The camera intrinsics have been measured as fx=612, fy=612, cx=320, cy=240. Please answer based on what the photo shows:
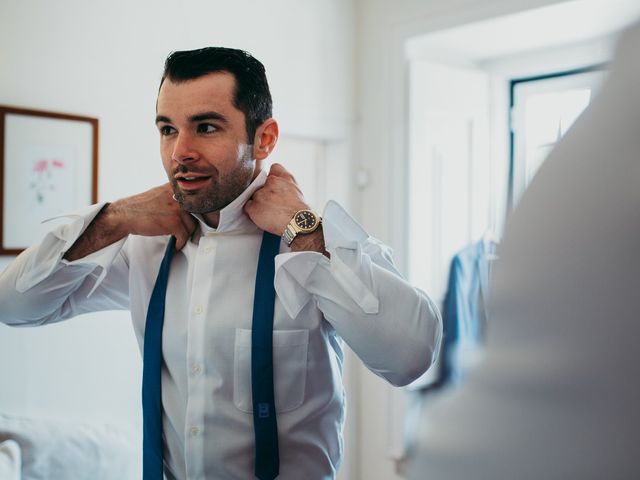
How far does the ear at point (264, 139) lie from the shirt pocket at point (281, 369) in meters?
0.45

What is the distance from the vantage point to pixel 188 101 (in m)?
1.43

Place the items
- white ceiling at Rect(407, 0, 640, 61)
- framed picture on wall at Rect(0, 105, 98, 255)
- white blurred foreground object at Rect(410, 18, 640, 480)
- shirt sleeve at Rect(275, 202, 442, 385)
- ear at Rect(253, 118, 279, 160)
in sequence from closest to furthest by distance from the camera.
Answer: white blurred foreground object at Rect(410, 18, 640, 480), shirt sleeve at Rect(275, 202, 442, 385), ear at Rect(253, 118, 279, 160), framed picture on wall at Rect(0, 105, 98, 255), white ceiling at Rect(407, 0, 640, 61)

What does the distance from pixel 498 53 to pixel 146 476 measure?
3092 millimetres

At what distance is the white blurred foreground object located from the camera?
19cm

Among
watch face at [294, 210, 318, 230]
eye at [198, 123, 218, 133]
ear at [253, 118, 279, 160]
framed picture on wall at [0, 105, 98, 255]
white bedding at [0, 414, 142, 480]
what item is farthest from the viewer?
framed picture on wall at [0, 105, 98, 255]

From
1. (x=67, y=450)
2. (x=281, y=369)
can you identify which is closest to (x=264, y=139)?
(x=281, y=369)

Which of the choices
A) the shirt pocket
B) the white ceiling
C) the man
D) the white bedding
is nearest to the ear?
the man

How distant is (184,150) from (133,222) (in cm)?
24

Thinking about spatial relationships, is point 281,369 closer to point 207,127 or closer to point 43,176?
point 207,127

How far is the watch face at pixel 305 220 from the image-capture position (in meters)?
1.34

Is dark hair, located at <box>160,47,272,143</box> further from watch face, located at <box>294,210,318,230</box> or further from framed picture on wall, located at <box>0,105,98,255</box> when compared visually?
framed picture on wall, located at <box>0,105,98,255</box>

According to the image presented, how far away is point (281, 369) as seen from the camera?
56.4 inches

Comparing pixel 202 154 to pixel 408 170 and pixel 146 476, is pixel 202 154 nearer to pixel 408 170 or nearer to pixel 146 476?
pixel 146 476

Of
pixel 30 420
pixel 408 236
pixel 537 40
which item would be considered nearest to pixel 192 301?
pixel 30 420
